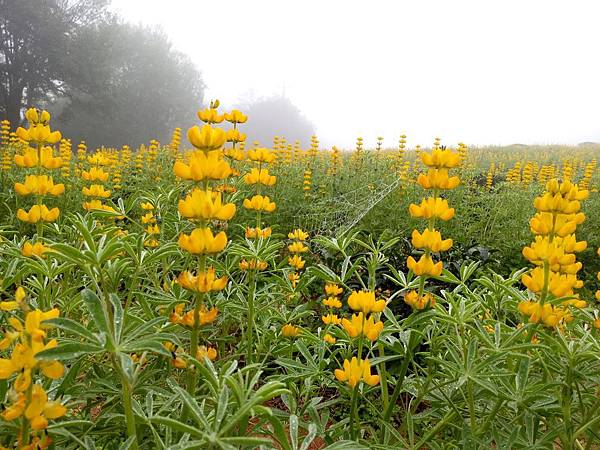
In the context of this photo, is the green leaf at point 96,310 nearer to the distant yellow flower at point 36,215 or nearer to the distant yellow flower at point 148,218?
the distant yellow flower at point 36,215

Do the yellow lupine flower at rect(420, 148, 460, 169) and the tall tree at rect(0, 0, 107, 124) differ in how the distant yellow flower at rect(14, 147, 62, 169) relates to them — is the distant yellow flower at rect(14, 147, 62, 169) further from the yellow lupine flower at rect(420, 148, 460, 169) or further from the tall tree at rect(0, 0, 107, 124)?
the tall tree at rect(0, 0, 107, 124)

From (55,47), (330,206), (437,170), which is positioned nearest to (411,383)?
(437,170)

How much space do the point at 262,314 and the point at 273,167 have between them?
10.7 ft

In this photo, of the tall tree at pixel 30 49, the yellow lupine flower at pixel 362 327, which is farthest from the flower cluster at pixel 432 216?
the tall tree at pixel 30 49

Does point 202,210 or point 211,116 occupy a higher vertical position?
point 211,116

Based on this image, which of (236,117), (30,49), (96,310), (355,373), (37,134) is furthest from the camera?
(30,49)

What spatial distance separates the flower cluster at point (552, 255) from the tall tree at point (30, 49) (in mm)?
17745

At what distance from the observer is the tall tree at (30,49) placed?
48.1 ft

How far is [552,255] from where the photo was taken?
3.16ft

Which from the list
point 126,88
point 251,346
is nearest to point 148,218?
point 251,346

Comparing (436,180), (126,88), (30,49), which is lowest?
(436,180)

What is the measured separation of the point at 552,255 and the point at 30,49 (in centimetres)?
1851

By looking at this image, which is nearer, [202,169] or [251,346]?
[202,169]

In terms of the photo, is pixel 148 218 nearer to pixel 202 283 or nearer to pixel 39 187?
pixel 39 187
